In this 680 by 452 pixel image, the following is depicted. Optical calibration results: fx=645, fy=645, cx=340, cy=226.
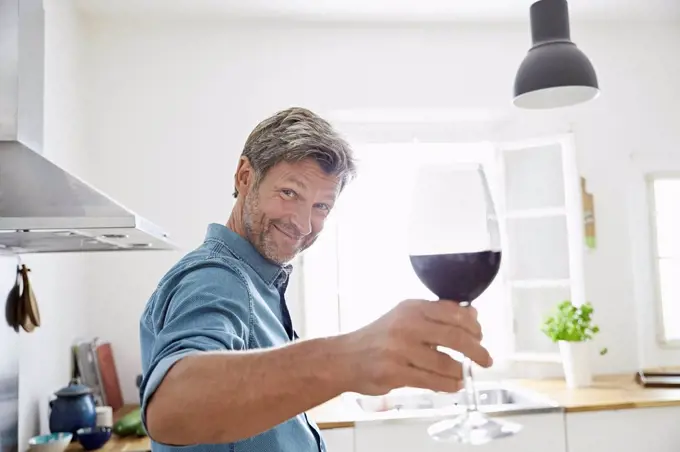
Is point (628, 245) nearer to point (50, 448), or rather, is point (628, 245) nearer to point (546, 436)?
point (546, 436)

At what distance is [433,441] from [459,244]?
190 cm

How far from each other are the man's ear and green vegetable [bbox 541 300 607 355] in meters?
2.19

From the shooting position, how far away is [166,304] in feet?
2.49

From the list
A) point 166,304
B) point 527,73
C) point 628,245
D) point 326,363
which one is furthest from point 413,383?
point 628,245

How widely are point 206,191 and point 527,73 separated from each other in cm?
159

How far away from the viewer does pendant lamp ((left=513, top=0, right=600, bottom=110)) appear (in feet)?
6.66

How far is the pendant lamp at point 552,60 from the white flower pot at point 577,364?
1174mm

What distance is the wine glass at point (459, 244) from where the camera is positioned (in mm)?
596

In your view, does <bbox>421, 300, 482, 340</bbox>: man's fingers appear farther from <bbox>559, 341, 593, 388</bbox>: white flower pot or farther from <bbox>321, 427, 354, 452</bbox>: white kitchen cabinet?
<bbox>559, 341, 593, 388</bbox>: white flower pot

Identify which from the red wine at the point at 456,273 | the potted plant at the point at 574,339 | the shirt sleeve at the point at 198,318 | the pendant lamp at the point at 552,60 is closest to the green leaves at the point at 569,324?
the potted plant at the point at 574,339

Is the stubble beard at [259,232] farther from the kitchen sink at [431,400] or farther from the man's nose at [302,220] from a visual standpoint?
the kitchen sink at [431,400]

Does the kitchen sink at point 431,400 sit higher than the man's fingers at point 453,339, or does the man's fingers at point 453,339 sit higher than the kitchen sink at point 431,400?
the man's fingers at point 453,339

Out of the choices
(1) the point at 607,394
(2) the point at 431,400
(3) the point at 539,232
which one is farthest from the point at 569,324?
(2) the point at 431,400

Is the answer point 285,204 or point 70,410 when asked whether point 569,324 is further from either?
point 285,204
